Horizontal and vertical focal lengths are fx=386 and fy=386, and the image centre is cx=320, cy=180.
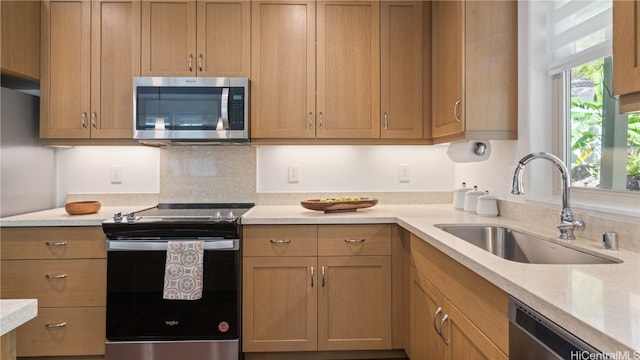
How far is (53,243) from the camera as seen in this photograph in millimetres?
2117

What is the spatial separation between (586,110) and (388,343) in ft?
5.12

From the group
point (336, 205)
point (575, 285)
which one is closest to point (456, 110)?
point (336, 205)

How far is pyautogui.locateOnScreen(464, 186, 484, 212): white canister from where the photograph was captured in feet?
7.71

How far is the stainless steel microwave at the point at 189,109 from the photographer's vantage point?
7.63 feet

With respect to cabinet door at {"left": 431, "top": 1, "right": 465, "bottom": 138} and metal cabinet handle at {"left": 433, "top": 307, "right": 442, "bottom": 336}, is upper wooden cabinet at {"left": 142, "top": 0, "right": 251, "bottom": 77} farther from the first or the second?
metal cabinet handle at {"left": 433, "top": 307, "right": 442, "bottom": 336}

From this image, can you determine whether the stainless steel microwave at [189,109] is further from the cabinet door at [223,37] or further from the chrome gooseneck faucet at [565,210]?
the chrome gooseneck faucet at [565,210]

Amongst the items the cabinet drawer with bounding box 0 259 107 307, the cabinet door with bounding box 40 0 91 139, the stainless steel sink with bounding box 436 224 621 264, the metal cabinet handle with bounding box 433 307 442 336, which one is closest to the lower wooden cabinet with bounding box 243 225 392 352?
the stainless steel sink with bounding box 436 224 621 264

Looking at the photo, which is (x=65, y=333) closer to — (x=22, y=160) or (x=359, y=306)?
(x=22, y=160)

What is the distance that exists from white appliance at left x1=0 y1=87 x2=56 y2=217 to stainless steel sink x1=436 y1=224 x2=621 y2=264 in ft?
7.98

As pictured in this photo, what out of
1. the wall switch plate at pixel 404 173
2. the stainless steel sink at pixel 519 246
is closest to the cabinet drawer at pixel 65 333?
the stainless steel sink at pixel 519 246

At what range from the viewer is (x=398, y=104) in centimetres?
251

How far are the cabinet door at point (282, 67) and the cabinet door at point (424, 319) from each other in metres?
1.19

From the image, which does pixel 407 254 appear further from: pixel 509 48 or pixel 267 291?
pixel 509 48

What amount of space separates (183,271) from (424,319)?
4.05 feet
